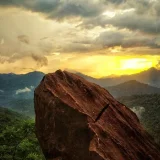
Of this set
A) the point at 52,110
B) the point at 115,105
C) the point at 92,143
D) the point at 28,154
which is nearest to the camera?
the point at 92,143

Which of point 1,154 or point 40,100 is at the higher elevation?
point 40,100

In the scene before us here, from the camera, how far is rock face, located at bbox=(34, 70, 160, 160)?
784 inches

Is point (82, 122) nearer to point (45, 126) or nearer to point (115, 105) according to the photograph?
point (45, 126)

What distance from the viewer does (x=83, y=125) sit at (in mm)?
20125

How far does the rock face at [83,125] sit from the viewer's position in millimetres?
19922

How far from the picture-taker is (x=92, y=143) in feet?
63.5

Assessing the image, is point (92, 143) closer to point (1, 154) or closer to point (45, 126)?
point (45, 126)

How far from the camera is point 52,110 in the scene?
21531mm

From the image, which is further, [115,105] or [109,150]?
[115,105]

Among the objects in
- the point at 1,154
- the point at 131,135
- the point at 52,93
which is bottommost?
the point at 1,154

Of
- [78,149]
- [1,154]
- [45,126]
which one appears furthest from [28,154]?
[78,149]

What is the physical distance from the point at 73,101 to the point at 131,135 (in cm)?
587

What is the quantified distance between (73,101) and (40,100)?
118 inches

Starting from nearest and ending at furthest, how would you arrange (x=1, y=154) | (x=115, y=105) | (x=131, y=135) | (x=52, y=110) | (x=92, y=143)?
(x=92, y=143)
(x=52, y=110)
(x=131, y=135)
(x=115, y=105)
(x=1, y=154)
